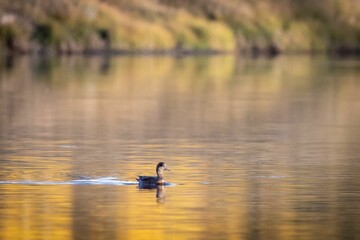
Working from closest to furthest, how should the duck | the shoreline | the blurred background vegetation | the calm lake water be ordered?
1. the calm lake water
2. the duck
3. the shoreline
4. the blurred background vegetation

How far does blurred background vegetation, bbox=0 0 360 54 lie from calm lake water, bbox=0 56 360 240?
36.6 m

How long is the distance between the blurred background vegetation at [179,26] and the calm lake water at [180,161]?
36.6m

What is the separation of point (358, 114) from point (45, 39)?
158ft

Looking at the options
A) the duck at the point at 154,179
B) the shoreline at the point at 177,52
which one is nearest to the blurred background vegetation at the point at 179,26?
the shoreline at the point at 177,52

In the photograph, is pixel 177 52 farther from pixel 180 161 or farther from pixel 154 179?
pixel 154 179

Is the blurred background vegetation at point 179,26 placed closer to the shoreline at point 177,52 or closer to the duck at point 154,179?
the shoreline at point 177,52

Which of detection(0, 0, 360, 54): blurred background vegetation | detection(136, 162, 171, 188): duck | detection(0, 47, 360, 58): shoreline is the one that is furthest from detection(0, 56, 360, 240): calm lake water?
detection(0, 0, 360, 54): blurred background vegetation

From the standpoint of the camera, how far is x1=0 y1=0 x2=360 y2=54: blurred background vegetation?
81.8 metres

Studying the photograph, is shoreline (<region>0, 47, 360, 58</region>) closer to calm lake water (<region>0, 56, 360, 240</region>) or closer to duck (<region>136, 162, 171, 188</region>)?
calm lake water (<region>0, 56, 360, 240</region>)

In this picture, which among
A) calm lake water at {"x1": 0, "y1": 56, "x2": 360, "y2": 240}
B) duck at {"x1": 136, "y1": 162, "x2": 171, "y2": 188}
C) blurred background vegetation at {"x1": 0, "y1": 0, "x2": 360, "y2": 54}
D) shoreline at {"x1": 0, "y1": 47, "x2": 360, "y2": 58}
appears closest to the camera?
calm lake water at {"x1": 0, "y1": 56, "x2": 360, "y2": 240}

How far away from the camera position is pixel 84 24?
84.1 meters

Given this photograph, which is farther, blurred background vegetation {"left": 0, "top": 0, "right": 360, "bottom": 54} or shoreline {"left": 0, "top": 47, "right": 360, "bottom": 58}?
blurred background vegetation {"left": 0, "top": 0, "right": 360, "bottom": 54}

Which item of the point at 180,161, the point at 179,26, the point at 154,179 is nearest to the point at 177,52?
the point at 179,26

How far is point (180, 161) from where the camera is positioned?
22734 mm
